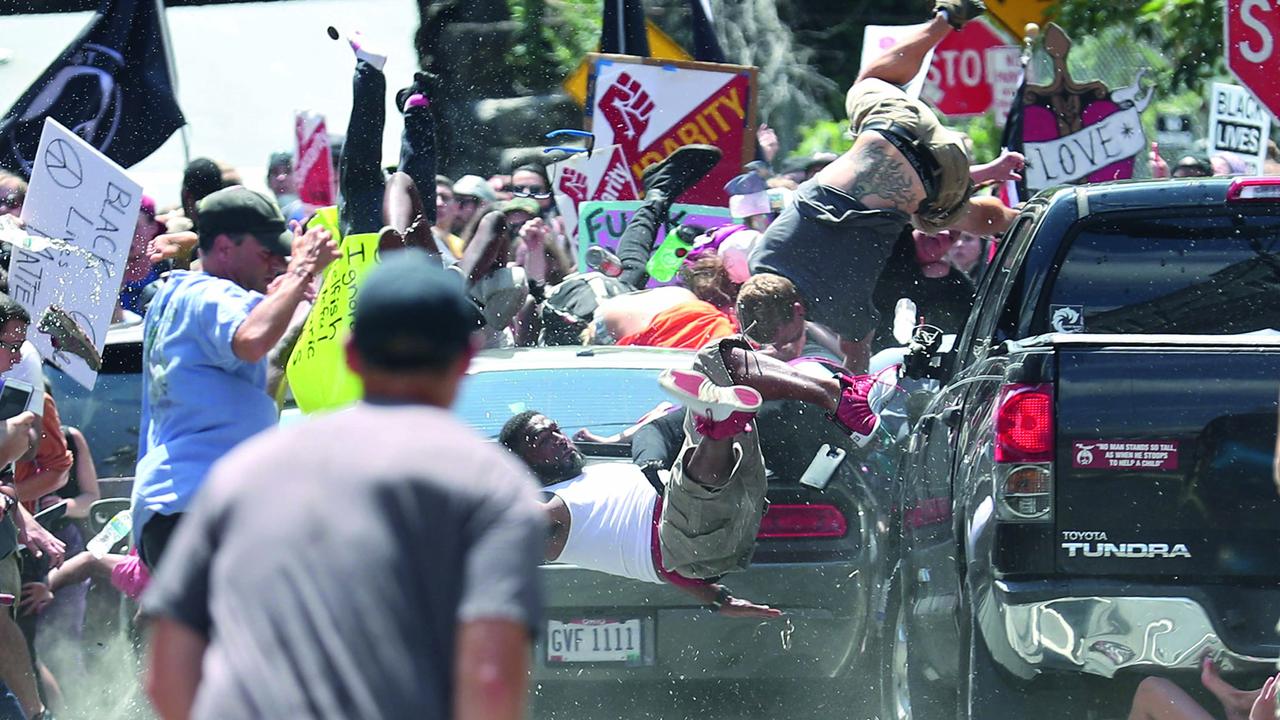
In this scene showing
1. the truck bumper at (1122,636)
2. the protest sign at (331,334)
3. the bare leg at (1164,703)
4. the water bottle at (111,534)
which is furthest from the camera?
the water bottle at (111,534)

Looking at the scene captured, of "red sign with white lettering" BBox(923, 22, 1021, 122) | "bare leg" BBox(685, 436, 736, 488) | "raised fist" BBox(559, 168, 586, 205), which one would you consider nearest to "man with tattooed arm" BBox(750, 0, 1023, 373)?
Answer: "bare leg" BBox(685, 436, 736, 488)

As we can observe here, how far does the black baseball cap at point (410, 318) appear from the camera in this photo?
2.94m

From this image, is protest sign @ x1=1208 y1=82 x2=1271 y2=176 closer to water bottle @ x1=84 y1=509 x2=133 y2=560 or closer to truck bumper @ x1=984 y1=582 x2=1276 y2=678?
water bottle @ x1=84 y1=509 x2=133 y2=560

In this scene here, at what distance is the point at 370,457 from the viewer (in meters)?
2.87

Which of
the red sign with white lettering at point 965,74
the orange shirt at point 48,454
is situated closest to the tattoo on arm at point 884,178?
the orange shirt at point 48,454

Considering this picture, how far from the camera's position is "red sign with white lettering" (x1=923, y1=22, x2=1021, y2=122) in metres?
15.6

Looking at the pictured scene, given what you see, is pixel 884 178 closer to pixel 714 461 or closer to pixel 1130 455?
pixel 714 461

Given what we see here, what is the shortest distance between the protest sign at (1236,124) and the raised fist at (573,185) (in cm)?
431

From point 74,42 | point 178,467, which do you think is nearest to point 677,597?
point 178,467

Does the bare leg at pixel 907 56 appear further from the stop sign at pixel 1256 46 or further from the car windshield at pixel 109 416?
the car windshield at pixel 109 416

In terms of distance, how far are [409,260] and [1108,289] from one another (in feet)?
10.8

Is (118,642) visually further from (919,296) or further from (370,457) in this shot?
(370,457)

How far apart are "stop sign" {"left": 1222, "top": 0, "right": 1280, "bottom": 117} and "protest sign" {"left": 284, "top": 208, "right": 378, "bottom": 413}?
5.32 meters

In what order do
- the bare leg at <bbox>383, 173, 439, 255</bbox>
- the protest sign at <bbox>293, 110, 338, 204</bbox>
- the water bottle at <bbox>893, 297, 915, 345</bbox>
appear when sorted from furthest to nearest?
the protest sign at <bbox>293, 110, 338, 204</bbox>
the bare leg at <bbox>383, 173, 439, 255</bbox>
the water bottle at <bbox>893, 297, 915, 345</bbox>
